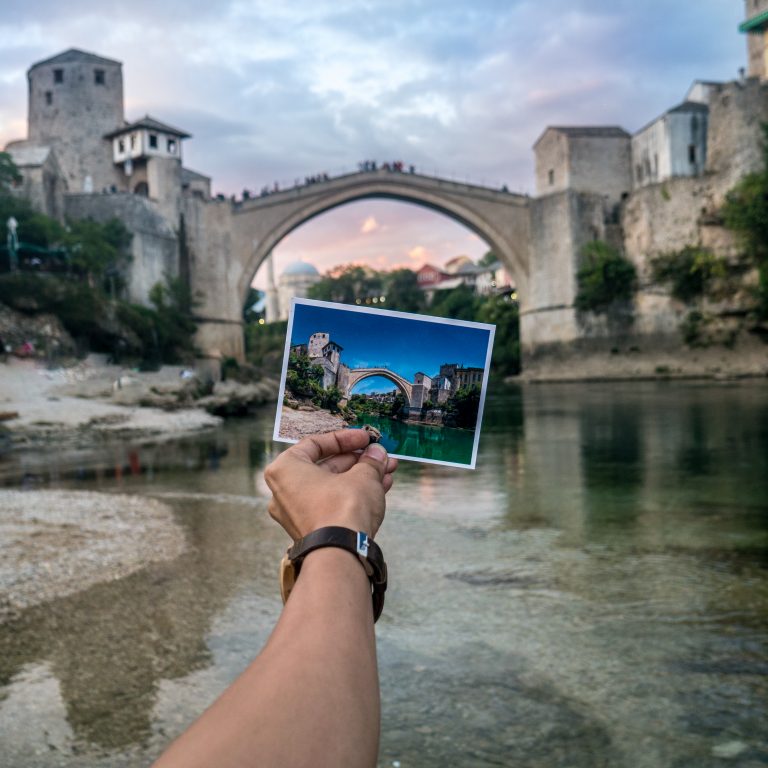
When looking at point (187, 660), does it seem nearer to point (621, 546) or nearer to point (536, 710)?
point (536, 710)

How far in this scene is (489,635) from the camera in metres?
4.02

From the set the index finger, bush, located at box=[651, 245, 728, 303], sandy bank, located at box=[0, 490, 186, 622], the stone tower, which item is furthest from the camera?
the stone tower

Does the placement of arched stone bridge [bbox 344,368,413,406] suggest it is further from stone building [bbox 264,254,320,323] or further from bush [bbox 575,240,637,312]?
stone building [bbox 264,254,320,323]

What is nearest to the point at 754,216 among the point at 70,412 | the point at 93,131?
the point at 70,412

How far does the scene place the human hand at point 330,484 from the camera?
40.4 inches

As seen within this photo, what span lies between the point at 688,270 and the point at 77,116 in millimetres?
27592

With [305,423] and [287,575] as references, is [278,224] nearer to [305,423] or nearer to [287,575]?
[305,423]

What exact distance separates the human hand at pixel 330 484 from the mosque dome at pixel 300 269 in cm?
9187

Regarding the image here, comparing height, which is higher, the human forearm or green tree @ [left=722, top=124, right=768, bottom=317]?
green tree @ [left=722, top=124, right=768, bottom=317]

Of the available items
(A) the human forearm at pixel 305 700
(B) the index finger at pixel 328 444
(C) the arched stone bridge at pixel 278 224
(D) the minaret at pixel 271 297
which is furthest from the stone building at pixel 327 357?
(D) the minaret at pixel 271 297

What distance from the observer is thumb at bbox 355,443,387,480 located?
1209 millimetres

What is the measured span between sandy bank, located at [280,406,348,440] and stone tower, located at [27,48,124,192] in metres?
38.8

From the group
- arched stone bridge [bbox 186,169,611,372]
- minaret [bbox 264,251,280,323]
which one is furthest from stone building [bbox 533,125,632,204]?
minaret [bbox 264,251,280,323]

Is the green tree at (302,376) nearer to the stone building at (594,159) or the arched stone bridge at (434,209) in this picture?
the arched stone bridge at (434,209)
